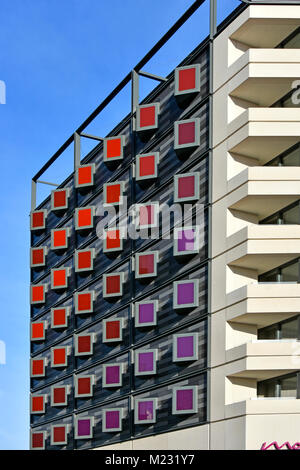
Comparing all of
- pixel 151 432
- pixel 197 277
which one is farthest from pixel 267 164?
pixel 151 432

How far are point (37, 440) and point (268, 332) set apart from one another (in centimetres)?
2660

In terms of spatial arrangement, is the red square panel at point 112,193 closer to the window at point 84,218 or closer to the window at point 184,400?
the window at point 84,218

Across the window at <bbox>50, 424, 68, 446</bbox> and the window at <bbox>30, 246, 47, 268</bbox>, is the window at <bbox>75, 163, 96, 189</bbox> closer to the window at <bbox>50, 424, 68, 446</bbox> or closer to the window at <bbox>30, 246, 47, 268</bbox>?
the window at <bbox>30, 246, 47, 268</bbox>

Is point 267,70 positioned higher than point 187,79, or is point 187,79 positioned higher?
point 187,79

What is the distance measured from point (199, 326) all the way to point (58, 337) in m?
19.8

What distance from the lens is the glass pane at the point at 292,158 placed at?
41656 mm

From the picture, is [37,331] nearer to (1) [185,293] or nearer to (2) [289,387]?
(1) [185,293]

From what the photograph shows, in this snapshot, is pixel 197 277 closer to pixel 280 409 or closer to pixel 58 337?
pixel 280 409

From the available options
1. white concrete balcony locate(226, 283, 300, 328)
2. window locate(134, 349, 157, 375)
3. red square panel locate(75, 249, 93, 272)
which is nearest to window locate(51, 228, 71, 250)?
red square panel locate(75, 249, 93, 272)

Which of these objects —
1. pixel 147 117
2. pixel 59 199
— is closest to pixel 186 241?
pixel 147 117

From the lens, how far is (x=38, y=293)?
64.6 m

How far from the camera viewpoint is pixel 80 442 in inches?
2157

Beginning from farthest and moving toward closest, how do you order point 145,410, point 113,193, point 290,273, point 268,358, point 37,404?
point 37,404
point 113,193
point 145,410
point 290,273
point 268,358
